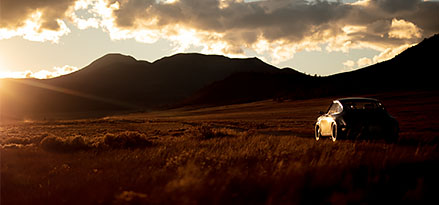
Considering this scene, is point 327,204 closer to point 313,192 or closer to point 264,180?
point 313,192

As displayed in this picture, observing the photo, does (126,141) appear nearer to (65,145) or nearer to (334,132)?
(65,145)

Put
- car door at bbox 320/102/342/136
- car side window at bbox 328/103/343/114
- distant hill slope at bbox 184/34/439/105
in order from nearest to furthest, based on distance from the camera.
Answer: car side window at bbox 328/103/343/114 → car door at bbox 320/102/342/136 → distant hill slope at bbox 184/34/439/105

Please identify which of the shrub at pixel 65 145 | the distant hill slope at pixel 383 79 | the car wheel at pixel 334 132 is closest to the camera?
the car wheel at pixel 334 132

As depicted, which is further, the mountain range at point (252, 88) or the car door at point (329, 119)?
the mountain range at point (252, 88)

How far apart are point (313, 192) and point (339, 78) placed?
118 m

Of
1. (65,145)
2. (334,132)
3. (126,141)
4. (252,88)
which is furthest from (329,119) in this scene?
(252,88)

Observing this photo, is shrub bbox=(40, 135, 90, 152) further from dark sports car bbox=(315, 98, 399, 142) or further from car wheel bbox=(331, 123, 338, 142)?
dark sports car bbox=(315, 98, 399, 142)

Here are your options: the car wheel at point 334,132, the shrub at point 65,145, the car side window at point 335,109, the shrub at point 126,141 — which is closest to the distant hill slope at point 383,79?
the car side window at point 335,109

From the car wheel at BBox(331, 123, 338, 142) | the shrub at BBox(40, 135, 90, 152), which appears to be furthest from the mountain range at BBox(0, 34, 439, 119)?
the shrub at BBox(40, 135, 90, 152)

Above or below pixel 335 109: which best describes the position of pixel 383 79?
above

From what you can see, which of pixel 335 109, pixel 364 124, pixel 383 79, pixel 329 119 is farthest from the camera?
pixel 383 79

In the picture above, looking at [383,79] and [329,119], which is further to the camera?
[383,79]

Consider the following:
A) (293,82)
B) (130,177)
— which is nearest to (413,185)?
(130,177)

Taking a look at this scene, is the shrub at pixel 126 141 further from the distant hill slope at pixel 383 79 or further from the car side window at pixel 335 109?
the distant hill slope at pixel 383 79
